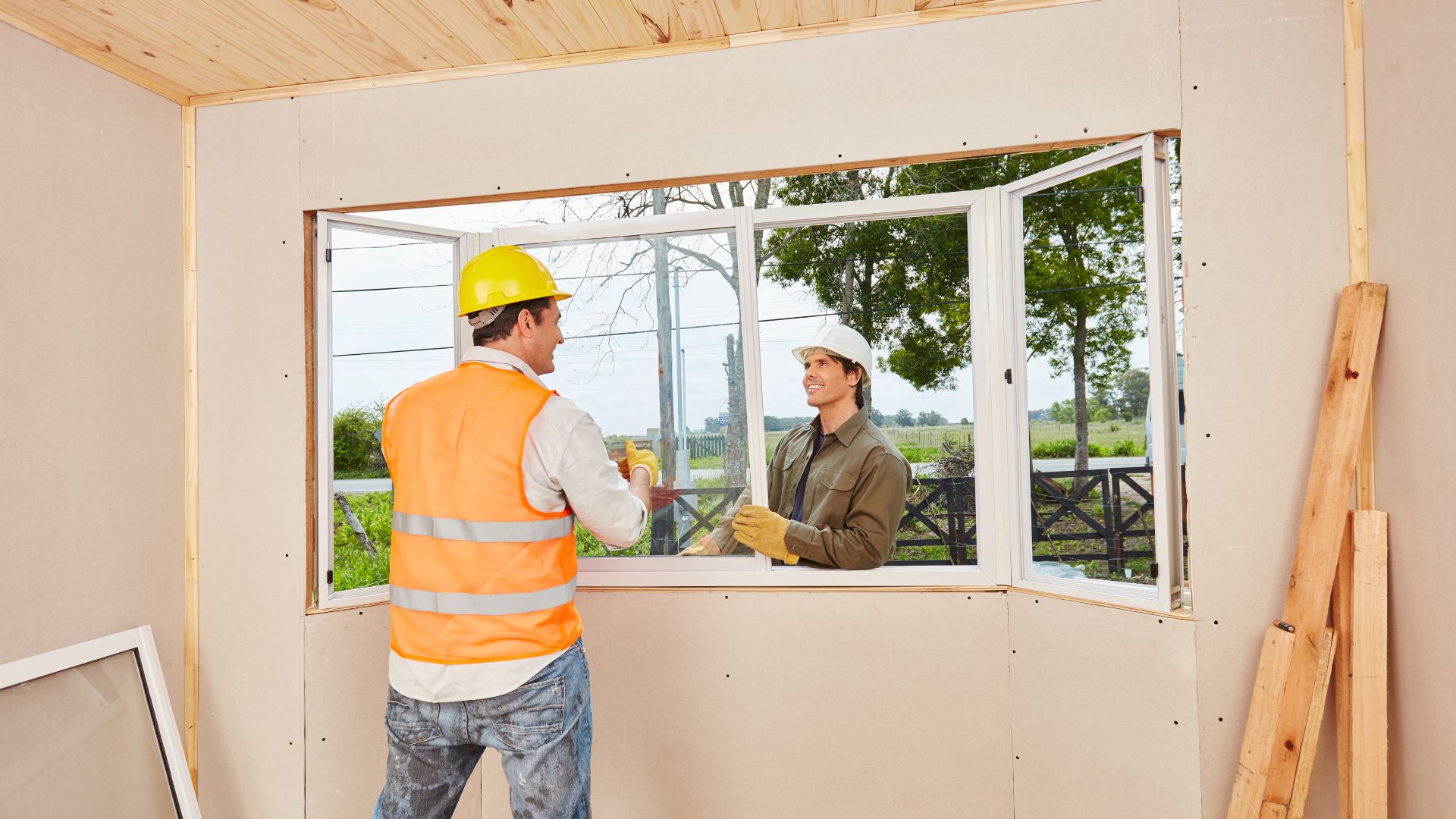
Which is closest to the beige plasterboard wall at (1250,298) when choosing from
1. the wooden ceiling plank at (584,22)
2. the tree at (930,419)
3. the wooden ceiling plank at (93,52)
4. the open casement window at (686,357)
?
the open casement window at (686,357)

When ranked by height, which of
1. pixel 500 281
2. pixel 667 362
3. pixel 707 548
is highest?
pixel 500 281

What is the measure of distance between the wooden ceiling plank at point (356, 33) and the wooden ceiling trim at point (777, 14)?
1056 mm

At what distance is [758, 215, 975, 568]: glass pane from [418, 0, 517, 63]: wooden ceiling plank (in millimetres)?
1040

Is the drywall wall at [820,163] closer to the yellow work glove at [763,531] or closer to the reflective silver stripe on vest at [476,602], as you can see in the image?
the yellow work glove at [763,531]

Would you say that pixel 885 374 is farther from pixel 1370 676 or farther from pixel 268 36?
pixel 268 36

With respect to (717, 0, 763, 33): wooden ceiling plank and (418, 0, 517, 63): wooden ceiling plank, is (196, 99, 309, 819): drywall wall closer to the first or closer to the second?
(418, 0, 517, 63): wooden ceiling plank

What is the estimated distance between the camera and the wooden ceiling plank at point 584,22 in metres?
2.13

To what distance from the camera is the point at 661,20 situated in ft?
7.41

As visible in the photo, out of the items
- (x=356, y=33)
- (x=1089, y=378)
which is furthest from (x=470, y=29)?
(x=1089, y=378)

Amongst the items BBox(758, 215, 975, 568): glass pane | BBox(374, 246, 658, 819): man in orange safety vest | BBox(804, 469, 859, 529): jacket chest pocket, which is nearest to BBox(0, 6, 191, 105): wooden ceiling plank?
BBox(374, 246, 658, 819): man in orange safety vest

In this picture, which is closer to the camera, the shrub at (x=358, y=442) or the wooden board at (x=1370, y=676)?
the wooden board at (x=1370, y=676)

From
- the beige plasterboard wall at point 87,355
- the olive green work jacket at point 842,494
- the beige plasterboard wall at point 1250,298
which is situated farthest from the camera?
the olive green work jacket at point 842,494

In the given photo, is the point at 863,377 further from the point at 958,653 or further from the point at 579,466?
the point at 579,466

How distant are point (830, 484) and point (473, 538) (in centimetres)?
134
